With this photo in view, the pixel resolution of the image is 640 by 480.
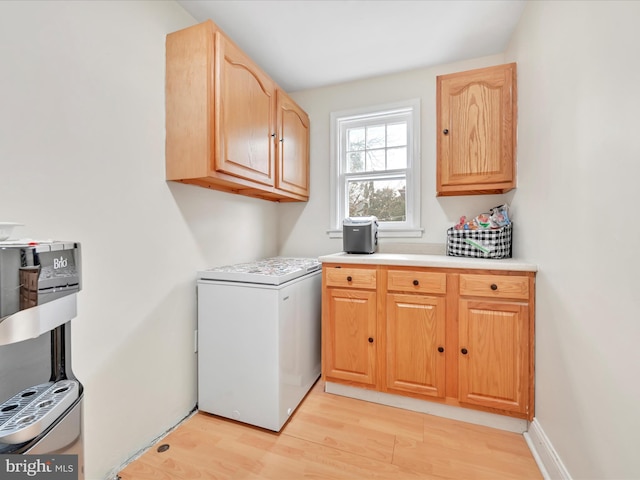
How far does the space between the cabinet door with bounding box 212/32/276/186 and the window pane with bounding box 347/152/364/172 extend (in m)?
0.86

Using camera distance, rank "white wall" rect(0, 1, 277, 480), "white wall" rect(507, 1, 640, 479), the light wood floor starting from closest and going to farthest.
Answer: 1. "white wall" rect(507, 1, 640, 479)
2. "white wall" rect(0, 1, 277, 480)
3. the light wood floor

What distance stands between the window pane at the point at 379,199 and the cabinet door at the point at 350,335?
36.9 inches

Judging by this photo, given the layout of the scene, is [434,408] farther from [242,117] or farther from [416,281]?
[242,117]

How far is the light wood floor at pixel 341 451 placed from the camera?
135 cm

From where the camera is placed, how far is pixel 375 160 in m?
2.61

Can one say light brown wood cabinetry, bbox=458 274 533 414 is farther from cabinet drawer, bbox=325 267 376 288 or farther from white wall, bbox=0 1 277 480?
white wall, bbox=0 1 277 480

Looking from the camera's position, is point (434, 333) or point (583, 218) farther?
point (434, 333)

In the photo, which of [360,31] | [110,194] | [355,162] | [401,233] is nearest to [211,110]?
[110,194]

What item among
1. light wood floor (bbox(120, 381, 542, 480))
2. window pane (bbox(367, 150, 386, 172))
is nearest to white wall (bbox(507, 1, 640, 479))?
light wood floor (bbox(120, 381, 542, 480))

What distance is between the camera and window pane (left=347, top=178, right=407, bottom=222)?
2.53 metres

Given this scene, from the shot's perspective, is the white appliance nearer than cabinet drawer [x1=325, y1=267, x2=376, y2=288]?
Yes

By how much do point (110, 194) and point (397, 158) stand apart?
215 centimetres

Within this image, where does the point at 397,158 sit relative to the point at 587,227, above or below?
above

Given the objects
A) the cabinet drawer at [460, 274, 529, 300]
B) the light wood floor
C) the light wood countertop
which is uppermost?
the light wood countertop
